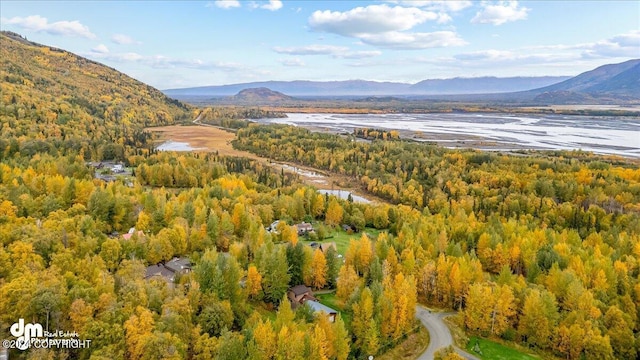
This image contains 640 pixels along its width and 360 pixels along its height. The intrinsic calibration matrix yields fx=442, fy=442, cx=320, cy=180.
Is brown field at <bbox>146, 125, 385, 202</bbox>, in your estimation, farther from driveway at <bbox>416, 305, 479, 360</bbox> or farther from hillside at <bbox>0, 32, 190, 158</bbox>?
driveway at <bbox>416, 305, 479, 360</bbox>

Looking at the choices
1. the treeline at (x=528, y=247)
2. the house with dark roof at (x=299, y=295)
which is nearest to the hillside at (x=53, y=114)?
the treeline at (x=528, y=247)

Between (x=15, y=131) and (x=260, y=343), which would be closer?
(x=260, y=343)

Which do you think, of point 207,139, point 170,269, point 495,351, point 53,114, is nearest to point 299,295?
point 170,269

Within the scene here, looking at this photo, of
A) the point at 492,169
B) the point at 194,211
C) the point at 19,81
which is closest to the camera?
the point at 194,211

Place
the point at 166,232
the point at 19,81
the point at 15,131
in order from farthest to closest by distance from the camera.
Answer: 1. the point at 19,81
2. the point at 15,131
3. the point at 166,232

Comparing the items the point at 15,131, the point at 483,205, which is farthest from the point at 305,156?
the point at 15,131

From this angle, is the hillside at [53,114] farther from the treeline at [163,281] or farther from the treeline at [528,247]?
the treeline at [528,247]

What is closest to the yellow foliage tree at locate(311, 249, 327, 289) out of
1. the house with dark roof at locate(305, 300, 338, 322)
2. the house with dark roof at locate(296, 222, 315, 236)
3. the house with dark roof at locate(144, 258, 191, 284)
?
the house with dark roof at locate(305, 300, 338, 322)

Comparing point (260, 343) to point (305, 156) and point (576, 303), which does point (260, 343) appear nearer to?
point (576, 303)
